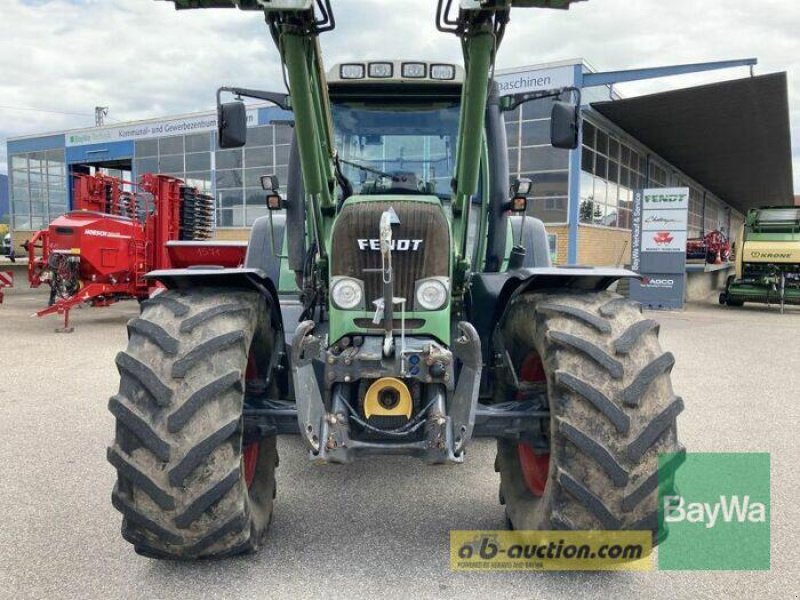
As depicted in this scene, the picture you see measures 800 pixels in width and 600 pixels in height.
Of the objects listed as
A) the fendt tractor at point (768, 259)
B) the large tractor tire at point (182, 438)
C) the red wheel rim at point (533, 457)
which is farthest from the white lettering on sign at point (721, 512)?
the fendt tractor at point (768, 259)

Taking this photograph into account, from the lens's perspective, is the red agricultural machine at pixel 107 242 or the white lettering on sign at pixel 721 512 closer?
the white lettering on sign at pixel 721 512

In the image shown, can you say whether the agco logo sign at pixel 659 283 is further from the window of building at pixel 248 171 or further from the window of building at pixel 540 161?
the window of building at pixel 248 171

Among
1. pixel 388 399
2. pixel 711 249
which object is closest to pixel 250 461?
pixel 388 399

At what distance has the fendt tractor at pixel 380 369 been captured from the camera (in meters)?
2.41

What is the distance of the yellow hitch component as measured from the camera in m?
2.66

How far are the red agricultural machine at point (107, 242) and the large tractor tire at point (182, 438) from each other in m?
7.09

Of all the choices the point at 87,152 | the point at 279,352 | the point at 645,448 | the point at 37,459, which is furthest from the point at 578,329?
the point at 87,152

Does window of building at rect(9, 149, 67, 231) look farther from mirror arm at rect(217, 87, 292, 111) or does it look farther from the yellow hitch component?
the yellow hitch component

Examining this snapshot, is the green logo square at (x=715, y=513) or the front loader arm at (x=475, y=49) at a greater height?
the front loader arm at (x=475, y=49)

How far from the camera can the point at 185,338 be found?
8.36 feet

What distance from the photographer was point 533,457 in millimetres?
3152

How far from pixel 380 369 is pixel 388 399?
148 mm

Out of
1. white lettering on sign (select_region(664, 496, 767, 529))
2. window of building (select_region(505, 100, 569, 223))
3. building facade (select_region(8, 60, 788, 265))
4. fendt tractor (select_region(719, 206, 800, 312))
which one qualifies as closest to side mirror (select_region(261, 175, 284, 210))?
white lettering on sign (select_region(664, 496, 767, 529))

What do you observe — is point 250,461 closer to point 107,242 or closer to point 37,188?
point 107,242
